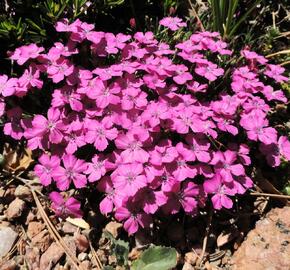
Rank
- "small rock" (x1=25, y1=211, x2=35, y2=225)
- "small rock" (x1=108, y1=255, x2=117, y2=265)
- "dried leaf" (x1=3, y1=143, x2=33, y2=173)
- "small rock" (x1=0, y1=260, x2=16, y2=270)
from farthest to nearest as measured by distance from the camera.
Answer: "dried leaf" (x1=3, y1=143, x2=33, y2=173) < "small rock" (x1=25, y1=211, x2=35, y2=225) < "small rock" (x1=108, y1=255, x2=117, y2=265) < "small rock" (x1=0, y1=260, x2=16, y2=270)

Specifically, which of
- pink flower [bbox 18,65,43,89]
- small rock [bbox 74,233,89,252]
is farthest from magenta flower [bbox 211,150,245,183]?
pink flower [bbox 18,65,43,89]

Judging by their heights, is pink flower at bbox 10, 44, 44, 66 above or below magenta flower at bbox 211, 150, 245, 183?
above

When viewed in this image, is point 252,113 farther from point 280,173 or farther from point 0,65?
point 0,65

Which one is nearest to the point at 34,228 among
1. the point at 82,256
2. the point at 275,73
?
the point at 82,256

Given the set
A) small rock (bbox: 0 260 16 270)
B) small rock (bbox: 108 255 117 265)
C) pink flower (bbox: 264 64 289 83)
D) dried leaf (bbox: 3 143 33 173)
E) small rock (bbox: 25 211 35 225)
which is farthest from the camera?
pink flower (bbox: 264 64 289 83)

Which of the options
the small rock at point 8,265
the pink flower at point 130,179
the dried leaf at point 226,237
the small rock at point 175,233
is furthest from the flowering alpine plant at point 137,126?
the small rock at point 8,265

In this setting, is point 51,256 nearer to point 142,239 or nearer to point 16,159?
point 142,239

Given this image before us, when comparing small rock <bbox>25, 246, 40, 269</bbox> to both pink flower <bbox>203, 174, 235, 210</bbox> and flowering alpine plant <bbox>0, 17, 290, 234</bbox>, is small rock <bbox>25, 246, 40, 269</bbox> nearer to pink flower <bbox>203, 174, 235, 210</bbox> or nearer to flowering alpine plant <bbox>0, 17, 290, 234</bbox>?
flowering alpine plant <bbox>0, 17, 290, 234</bbox>
